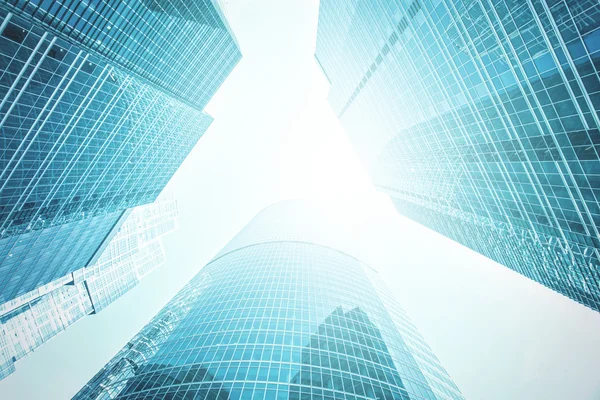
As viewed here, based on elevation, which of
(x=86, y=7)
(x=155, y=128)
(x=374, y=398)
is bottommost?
(x=374, y=398)

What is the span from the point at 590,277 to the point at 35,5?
90948mm

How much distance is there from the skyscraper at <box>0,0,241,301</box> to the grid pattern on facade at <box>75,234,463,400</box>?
106ft

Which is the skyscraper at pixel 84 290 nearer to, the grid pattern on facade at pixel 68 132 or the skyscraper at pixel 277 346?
the grid pattern on facade at pixel 68 132

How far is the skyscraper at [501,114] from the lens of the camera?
2670cm

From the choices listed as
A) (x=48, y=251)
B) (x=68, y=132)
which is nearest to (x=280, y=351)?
(x=68, y=132)

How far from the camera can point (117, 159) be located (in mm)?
66625

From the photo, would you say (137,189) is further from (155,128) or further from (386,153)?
(386,153)

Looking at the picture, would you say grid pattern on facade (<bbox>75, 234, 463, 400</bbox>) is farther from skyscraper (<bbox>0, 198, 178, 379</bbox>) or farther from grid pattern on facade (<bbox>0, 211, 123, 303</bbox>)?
skyscraper (<bbox>0, 198, 178, 379</bbox>)

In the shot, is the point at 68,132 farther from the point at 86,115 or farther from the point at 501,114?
the point at 501,114

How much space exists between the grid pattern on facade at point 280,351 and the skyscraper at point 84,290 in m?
62.4

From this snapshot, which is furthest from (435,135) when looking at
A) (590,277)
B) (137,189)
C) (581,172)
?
(137,189)

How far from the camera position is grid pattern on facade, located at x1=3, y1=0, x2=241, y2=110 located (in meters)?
44.2

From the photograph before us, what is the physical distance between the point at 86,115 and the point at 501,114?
219 feet

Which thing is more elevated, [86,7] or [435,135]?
[86,7]
